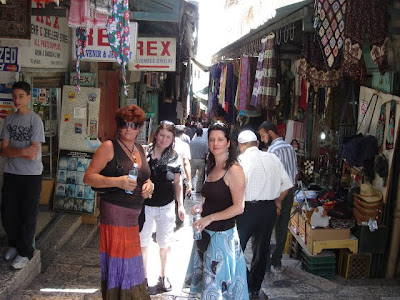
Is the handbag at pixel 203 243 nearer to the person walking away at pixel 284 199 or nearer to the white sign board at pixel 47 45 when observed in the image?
the person walking away at pixel 284 199

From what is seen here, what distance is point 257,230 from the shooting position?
15.7ft

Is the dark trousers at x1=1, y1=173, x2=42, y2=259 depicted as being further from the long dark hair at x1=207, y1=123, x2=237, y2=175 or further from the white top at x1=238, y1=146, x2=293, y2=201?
the white top at x1=238, y1=146, x2=293, y2=201

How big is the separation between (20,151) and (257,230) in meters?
2.52

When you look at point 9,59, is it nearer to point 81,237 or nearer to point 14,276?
point 14,276

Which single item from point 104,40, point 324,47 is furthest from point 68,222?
point 324,47

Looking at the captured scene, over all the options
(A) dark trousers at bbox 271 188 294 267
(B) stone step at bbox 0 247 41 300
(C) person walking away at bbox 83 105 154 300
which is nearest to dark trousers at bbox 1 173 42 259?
(B) stone step at bbox 0 247 41 300

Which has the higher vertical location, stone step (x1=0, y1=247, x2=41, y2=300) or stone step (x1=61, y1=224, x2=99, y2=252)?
stone step (x1=0, y1=247, x2=41, y2=300)

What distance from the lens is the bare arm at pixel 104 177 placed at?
3590 mm

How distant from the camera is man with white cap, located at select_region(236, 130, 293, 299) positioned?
4.70 meters

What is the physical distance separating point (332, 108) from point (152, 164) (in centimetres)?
A: 421

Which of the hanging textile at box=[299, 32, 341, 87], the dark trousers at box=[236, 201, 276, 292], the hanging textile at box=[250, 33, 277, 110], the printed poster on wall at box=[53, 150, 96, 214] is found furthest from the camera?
the hanging textile at box=[250, 33, 277, 110]

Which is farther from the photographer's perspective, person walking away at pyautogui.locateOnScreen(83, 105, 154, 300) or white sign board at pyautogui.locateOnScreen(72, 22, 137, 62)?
white sign board at pyautogui.locateOnScreen(72, 22, 137, 62)

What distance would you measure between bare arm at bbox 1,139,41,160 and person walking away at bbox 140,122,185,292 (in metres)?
1.13

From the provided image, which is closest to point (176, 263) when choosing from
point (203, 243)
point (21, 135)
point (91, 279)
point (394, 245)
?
point (91, 279)
